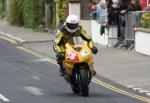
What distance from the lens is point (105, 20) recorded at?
2691cm

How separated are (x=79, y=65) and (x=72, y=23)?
0.93 metres

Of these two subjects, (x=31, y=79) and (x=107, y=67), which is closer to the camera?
(x=31, y=79)

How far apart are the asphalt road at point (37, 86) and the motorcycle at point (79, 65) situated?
0.93 feet

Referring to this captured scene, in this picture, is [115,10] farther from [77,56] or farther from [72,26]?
[77,56]

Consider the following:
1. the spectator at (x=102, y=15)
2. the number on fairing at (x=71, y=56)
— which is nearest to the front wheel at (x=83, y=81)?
the number on fairing at (x=71, y=56)

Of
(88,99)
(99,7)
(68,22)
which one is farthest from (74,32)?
(99,7)

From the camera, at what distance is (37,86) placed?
54.2 ft

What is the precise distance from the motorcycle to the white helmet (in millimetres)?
341

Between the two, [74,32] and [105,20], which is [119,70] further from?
[105,20]

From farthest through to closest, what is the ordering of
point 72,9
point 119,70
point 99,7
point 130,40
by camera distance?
point 72,9 → point 99,7 → point 130,40 → point 119,70

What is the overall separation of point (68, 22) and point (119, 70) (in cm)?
547

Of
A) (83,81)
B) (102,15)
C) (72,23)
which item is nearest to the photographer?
(83,81)

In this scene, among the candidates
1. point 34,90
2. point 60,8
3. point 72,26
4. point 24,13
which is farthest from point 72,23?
point 24,13

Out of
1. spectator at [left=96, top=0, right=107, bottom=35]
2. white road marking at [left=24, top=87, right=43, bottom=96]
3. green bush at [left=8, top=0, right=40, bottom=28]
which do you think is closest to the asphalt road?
white road marking at [left=24, top=87, right=43, bottom=96]
